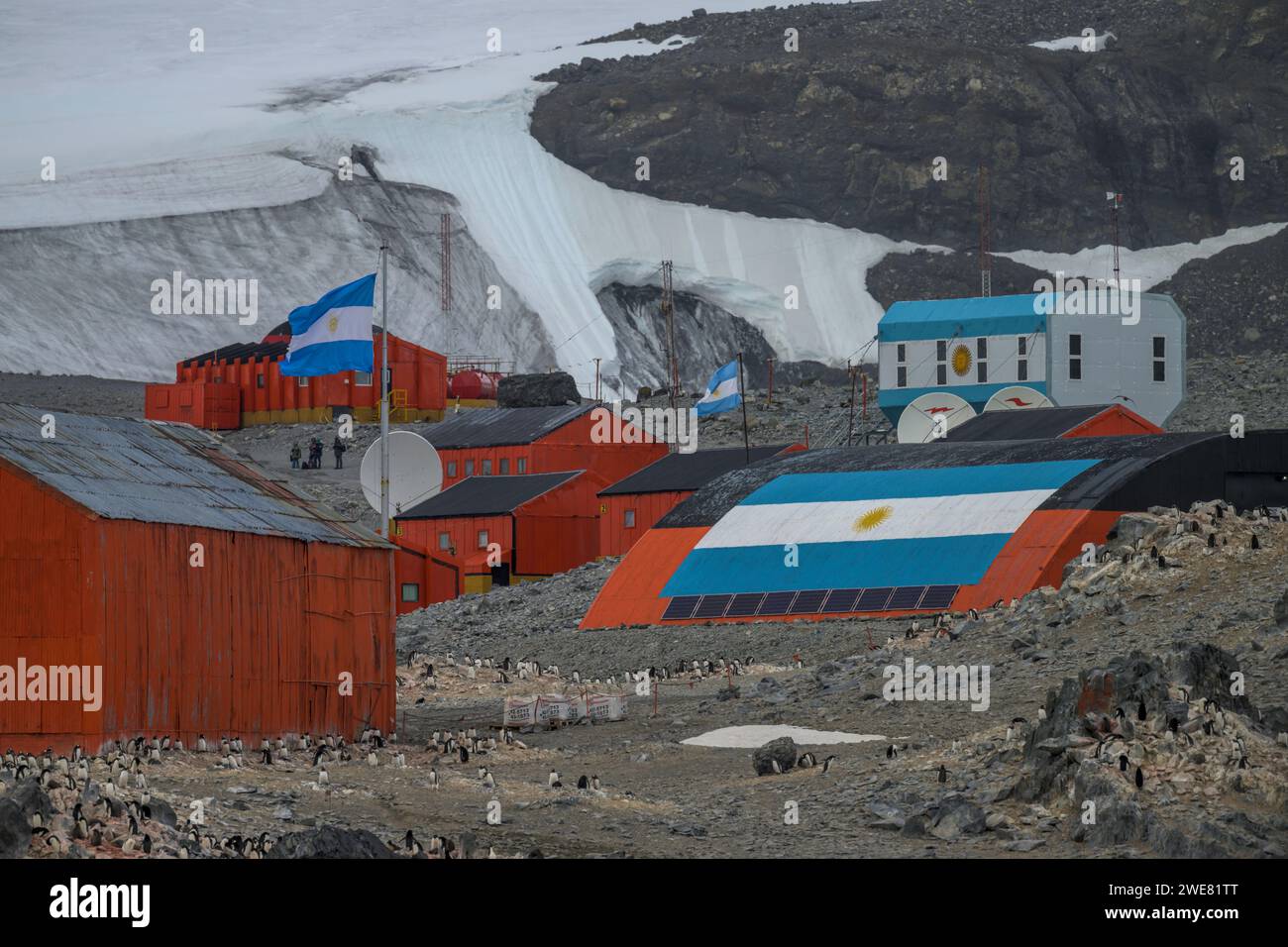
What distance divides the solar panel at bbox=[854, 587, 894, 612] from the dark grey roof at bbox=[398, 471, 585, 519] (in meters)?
21.3

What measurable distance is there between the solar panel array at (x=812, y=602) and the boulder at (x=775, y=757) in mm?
17236

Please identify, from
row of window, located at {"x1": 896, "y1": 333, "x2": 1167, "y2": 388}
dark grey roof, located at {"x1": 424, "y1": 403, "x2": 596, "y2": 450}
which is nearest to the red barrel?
dark grey roof, located at {"x1": 424, "y1": 403, "x2": 596, "y2": 450}

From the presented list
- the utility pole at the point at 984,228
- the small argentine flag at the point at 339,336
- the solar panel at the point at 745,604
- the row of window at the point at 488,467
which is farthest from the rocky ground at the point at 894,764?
the utility pole at the point at 984,228

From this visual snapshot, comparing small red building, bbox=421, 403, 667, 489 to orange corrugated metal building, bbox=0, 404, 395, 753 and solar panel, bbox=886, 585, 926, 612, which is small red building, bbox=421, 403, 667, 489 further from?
orange corrugated metal building, bbox=0, 404, 395, 753

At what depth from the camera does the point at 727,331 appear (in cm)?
14400

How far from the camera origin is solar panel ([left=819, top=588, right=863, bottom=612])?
5166 cm

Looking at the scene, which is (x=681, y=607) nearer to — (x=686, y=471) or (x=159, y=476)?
(x=686, y=471)

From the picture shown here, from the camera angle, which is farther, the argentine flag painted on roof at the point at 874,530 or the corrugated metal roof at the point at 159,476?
the argentine flag painted on roof at the point at 874,530

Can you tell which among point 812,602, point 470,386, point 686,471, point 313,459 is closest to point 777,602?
point 812,602

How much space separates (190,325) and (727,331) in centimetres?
3535

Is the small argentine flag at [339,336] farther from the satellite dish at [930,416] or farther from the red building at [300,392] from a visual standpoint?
the red building at [300,392]

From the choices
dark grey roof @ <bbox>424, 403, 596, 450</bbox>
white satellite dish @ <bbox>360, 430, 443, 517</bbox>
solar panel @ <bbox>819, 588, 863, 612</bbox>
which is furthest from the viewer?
dark grey roof @ <bbox>424, 403, 596, 450</bbox>

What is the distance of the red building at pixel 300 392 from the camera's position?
96.6m
